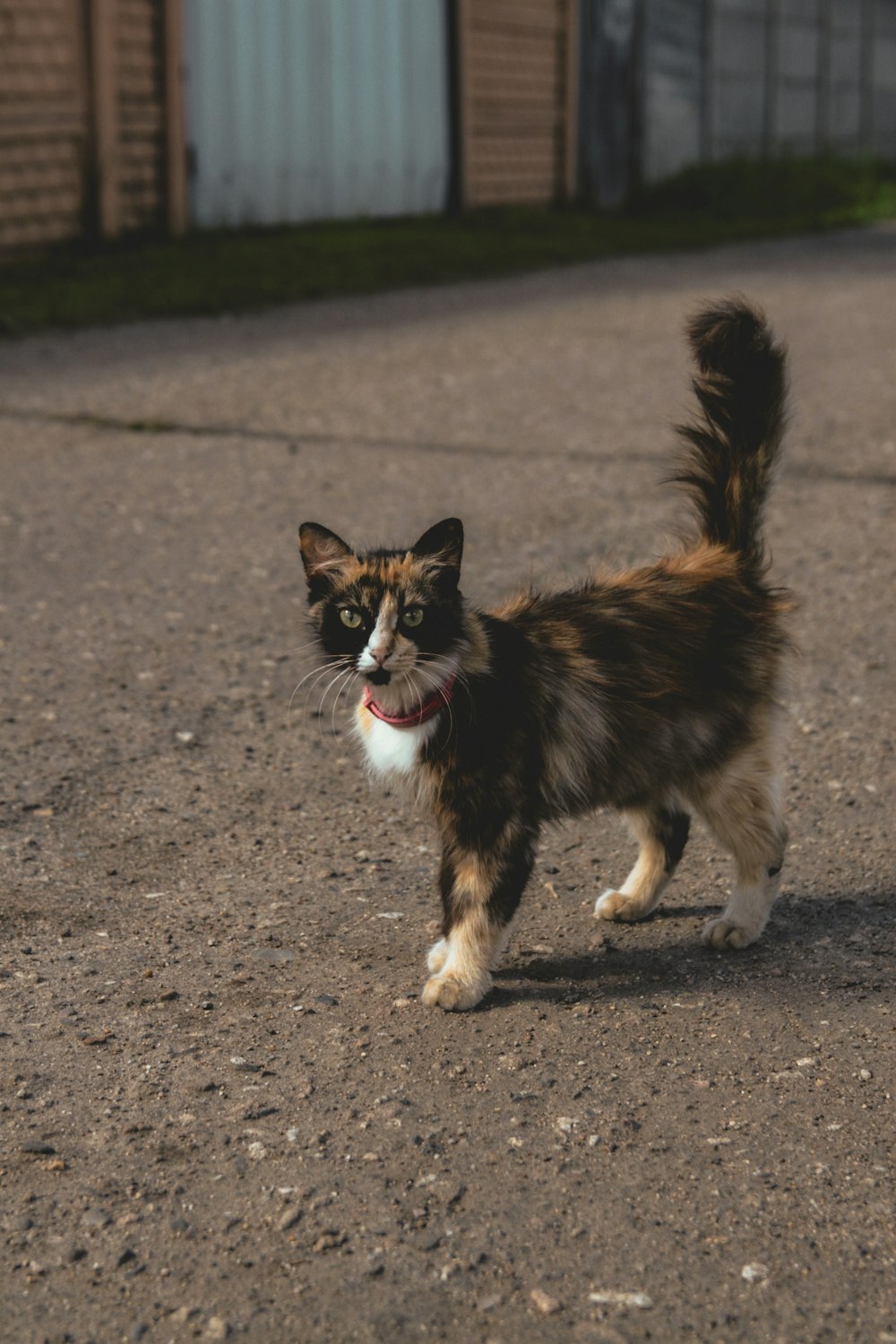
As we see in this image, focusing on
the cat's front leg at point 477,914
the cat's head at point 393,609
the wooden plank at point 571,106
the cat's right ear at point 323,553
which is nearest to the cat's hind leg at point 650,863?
the cat's front leg at point 477,914

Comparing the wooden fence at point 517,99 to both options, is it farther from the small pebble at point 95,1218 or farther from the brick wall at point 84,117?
the small pebble at point 95,1218

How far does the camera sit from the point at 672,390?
963 centimetres

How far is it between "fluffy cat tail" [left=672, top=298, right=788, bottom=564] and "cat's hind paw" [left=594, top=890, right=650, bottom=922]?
0.86 m

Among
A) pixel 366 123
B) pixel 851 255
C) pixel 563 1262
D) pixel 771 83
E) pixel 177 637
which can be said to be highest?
pixel 771 83

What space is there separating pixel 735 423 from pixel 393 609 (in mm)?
1080

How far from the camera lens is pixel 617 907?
12.4ft

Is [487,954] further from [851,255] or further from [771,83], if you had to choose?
[771,83]

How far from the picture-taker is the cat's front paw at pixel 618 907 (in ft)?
12.5

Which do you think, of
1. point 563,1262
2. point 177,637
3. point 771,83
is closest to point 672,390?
point 177,637

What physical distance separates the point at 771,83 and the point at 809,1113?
23071mm

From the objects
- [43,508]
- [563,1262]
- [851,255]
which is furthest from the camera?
[851,255]

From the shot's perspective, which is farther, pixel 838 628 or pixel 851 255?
pixel 851 255

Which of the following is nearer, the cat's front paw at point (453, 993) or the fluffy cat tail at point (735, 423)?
the cat's front paw at point (453, 993)

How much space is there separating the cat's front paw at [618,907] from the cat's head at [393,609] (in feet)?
2.55
